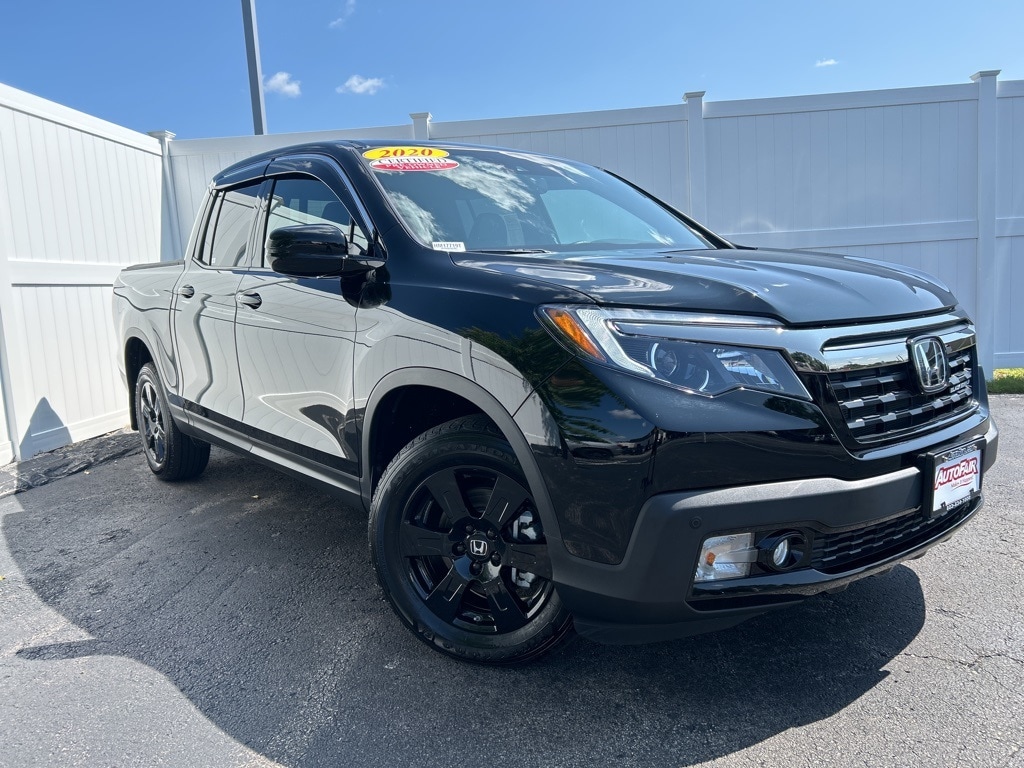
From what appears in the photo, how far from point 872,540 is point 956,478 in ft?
1.32

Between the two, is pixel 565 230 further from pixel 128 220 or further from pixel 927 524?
pixel 128 220

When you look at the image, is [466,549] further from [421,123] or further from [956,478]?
[421,123]

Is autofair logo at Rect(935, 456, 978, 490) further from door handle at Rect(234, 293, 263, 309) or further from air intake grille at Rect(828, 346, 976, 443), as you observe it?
door handle at Rect(234, 293, 263, 309)

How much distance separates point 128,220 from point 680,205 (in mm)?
5462

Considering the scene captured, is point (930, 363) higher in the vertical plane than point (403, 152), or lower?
lower

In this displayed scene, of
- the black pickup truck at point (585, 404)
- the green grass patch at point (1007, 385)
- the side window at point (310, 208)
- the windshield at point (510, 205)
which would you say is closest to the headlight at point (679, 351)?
the black pickup truck at point (585, 404)

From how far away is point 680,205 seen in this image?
7.82m

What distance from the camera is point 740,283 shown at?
2.13 m

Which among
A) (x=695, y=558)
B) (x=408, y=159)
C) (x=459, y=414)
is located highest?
(x=408, y=159)

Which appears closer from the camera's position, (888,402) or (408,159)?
(888,402)

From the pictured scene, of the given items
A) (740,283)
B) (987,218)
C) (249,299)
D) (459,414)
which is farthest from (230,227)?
(987,218)

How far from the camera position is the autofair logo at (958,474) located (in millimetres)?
2197

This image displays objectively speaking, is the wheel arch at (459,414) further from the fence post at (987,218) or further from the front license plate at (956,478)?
the fence post at (987,218)

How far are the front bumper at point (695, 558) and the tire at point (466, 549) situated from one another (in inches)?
9.1
